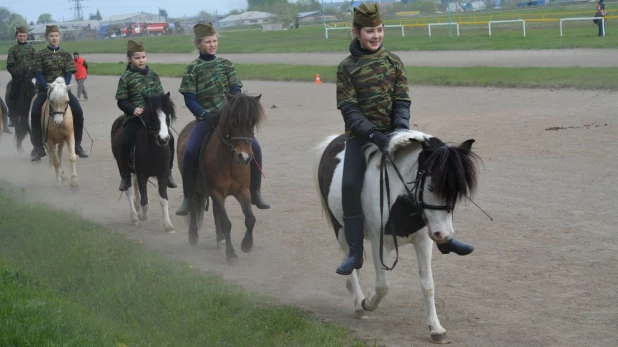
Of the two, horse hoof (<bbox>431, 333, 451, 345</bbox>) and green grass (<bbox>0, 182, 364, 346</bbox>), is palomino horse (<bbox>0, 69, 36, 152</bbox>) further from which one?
horse hoof (<bbox>431, 333, 451, 345</bbox>)

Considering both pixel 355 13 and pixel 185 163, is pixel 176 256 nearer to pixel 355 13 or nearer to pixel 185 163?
pixel 185 163

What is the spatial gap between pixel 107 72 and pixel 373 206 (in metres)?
38.2

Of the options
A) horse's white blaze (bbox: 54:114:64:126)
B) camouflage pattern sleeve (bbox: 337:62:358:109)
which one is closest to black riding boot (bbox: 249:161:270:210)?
camouflage pattern sleeve (bbox: 337:62:358:109)

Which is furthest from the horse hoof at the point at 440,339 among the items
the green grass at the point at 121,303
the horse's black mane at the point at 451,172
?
the horse's black mane at the point at 451,172

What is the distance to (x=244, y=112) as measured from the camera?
9.44m

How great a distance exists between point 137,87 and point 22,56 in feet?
24.2

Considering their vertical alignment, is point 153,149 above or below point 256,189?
above

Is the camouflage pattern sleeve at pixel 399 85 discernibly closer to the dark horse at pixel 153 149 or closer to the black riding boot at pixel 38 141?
the dark horse at pixel 153 149

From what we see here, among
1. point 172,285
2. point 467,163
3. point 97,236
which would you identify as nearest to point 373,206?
point 467,163

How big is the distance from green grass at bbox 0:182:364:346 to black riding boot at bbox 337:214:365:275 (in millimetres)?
516

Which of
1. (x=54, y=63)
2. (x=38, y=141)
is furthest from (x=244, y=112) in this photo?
(x=38, y=141)

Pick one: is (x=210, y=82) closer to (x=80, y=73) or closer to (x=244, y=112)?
(x=244, y=112)

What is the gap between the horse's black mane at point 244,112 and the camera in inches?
372

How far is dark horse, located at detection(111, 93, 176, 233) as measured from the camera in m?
11.2
